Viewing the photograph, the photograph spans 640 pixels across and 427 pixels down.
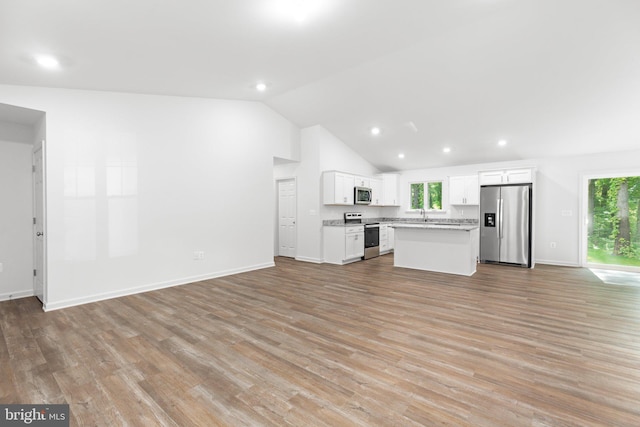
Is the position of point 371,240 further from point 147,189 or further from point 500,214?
point 147,189

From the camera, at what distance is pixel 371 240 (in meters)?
7.68

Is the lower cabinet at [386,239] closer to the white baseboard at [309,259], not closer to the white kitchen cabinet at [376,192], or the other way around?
the white kitchen cabinet at [376,192]

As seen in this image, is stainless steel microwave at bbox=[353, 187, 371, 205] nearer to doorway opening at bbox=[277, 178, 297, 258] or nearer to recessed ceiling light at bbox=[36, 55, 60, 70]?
doorway opening at bbox=[277, 178, 297, 258]

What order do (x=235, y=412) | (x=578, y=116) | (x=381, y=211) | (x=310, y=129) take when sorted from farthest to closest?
1. (x=381, y=211)
2. (x=310, y=129)
3. (x=578, y=116)
4. (x=235, y=412)

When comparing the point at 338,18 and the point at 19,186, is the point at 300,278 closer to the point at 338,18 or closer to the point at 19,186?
the point at 338,18

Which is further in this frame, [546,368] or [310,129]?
[310,129]

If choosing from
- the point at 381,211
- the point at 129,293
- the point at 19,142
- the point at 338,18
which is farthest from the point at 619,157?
the point at 19,142

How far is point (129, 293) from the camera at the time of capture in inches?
174

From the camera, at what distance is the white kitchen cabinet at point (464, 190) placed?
24.0 feet

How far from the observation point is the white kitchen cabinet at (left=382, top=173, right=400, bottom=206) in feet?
28.5

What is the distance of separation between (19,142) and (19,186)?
0.64 m

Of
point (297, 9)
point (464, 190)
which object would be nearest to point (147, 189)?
point (297, 9)

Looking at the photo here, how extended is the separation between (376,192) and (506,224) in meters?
3.22

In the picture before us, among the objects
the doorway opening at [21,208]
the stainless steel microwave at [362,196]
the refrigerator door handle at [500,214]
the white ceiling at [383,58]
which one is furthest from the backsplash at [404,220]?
the doorway opening at [21,208]
